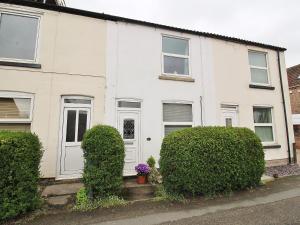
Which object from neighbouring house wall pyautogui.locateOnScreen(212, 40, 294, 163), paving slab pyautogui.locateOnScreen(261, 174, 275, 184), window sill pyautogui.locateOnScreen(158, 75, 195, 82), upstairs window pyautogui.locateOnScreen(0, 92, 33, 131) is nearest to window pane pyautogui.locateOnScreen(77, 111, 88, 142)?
upstairs window pyautogui.locateOnScreen(0, 92, 33, 131)

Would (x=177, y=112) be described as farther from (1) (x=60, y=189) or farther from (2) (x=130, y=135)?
(1) (x=60, y=189)

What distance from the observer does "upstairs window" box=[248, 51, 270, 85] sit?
10115 mm

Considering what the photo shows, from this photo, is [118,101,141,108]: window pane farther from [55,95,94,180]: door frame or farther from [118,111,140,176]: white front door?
[55,95,94,180]: door frame

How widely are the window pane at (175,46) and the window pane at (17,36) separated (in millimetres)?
4919

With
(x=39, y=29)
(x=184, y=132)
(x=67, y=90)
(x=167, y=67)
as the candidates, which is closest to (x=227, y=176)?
(x=184, y=132)

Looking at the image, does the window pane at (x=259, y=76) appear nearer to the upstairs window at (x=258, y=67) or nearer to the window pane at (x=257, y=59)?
the upstairs window at (x=258, y=67)

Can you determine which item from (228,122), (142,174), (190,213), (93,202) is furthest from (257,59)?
(93,202)

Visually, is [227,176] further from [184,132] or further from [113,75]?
[113,75]

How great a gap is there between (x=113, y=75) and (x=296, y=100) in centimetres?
1800

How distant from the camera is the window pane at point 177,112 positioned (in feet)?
27.1

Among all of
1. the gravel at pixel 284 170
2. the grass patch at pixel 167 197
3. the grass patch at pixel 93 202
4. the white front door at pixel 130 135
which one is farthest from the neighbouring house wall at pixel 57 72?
the gravel at pixel 284 170

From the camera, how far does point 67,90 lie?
7.04 metres

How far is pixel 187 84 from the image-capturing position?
8578 mm

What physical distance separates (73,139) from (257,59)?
30.5 ft
